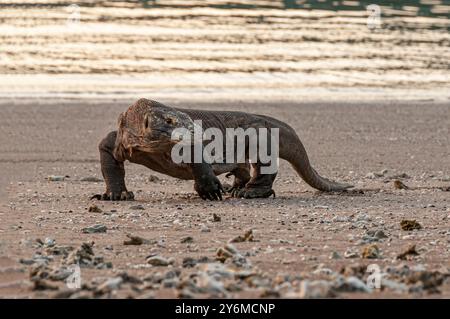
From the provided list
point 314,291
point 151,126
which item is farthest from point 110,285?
point 151,126

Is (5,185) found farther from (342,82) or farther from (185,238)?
(342,82)

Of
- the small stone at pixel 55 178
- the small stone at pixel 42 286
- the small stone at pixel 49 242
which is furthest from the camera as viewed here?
the small stone at pixel 55 178

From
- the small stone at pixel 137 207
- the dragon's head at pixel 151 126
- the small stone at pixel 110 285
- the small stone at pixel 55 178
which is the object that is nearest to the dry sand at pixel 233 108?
the small stone at pixel 110 285

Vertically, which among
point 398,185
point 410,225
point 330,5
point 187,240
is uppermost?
point 187,240

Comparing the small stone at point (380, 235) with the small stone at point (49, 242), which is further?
the small stone at point (380, 235)

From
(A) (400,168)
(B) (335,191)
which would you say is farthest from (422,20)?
(B) (335,191)

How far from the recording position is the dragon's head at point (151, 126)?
1203 centimetres

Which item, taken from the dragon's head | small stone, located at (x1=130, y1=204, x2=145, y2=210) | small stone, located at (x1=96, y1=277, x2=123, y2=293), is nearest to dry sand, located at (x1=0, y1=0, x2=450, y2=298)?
small stone, located at (x1=96, y1=277, x2=123, y2=293)

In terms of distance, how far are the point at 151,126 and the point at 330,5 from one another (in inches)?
1173

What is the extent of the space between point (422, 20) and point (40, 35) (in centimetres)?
1192

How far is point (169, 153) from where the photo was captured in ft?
40.0

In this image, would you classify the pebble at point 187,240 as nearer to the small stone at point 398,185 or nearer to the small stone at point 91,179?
the small stone at point 398,185

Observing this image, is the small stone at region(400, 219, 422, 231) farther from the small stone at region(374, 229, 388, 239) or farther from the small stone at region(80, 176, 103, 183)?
the small stone at region(80, 176, 103, 183)

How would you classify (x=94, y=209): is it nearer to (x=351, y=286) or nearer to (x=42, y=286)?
(x=42, y=286)
